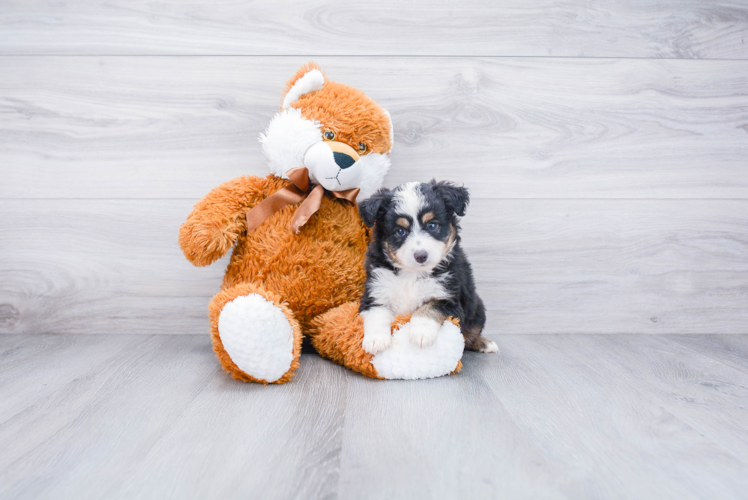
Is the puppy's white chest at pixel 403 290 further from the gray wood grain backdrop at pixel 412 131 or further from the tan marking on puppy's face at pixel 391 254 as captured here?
the gray wood grain backdrop at pixel 412 131

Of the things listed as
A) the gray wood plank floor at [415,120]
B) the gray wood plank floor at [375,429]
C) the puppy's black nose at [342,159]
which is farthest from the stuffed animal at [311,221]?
the gray wood plank floor at [415,120]

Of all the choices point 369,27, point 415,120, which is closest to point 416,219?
point 415,120

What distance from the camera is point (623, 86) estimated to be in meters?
1.59

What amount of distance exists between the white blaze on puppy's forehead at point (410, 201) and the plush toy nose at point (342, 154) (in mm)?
165

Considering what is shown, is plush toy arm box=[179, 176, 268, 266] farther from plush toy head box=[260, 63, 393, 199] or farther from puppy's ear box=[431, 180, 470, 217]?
puppy's ear box=[431, 180, 470, 217]

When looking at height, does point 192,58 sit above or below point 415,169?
above

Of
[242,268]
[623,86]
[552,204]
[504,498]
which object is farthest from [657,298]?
[242,268]

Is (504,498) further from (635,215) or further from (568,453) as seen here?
(635,215)

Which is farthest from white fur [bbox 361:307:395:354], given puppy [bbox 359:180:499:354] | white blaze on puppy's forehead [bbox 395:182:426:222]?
white blaze on puppy's forehead [bbox 395:182:426:222]

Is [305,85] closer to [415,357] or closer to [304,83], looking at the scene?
[304,83]

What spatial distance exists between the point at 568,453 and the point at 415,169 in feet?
3.27

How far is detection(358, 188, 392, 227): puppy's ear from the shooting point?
3.84 ft

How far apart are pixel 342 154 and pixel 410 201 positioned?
0.77ft

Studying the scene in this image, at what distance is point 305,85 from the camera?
4.38ft
